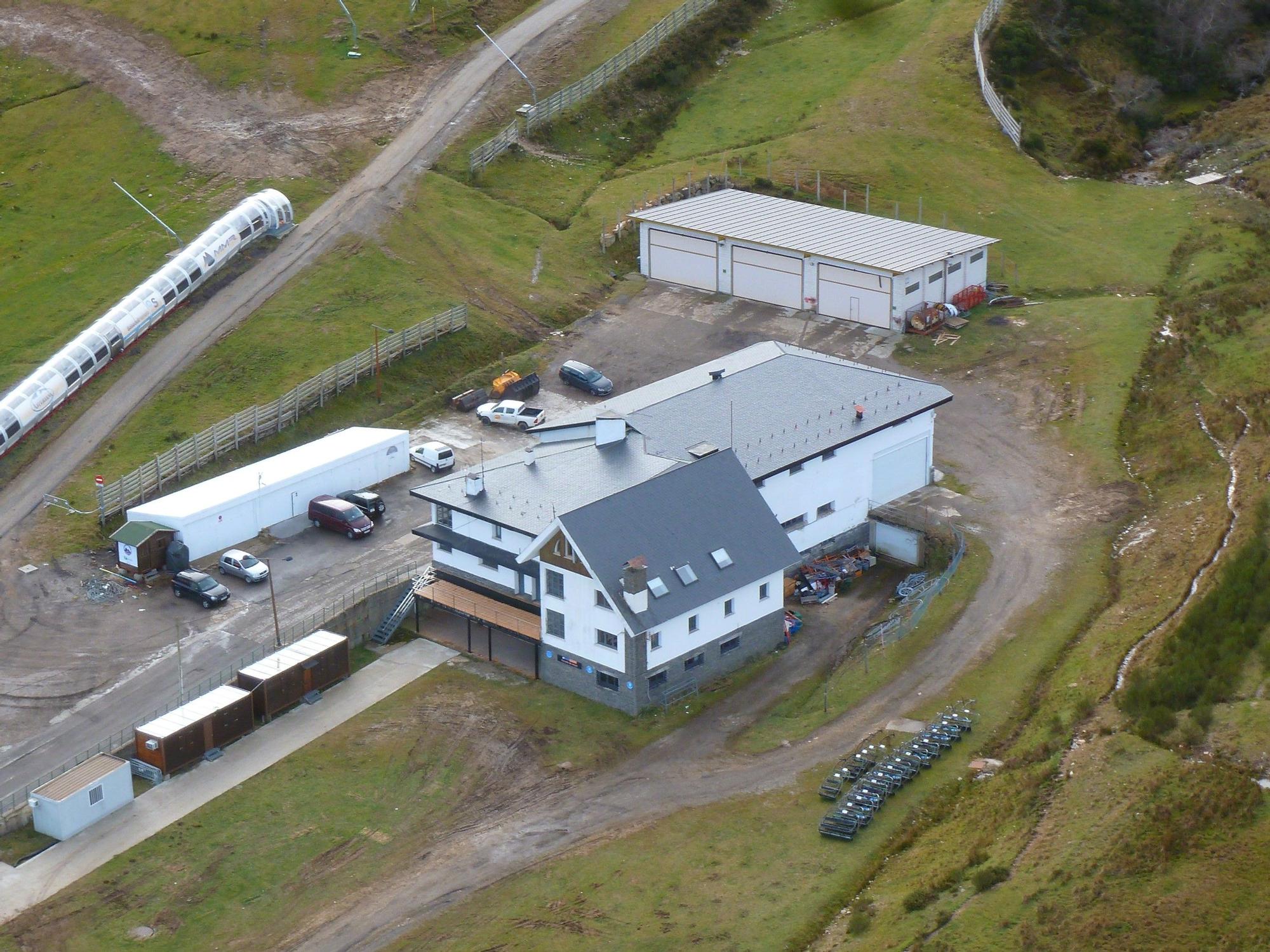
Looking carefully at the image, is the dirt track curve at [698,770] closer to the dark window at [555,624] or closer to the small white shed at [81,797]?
the dark window at [555,624]

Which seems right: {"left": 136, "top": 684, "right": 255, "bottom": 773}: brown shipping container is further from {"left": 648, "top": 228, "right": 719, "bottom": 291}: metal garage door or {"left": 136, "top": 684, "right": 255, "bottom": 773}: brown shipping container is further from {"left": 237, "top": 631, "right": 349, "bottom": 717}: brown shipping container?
{"left": 648, "top": 228, "right": 719, "bottom": 291}: metal garage door

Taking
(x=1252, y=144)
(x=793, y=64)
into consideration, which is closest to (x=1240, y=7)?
(x=1252, y=144)

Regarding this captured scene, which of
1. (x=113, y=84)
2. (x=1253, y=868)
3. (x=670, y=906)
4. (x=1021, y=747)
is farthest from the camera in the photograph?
(x=113, y=84)

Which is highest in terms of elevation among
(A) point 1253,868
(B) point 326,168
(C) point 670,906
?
(B) point 326,168

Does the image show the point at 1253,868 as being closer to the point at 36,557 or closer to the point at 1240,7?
the point at 36,557

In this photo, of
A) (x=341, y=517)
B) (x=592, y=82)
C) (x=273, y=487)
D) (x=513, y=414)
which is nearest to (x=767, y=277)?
(x=513, y=414)

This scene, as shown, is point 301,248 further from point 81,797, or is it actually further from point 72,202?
point 81,797

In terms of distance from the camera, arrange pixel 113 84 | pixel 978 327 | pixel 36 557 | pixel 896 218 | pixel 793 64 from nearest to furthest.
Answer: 1. pixel 36 557
2. pixel 978 327
3. pixel 896 218
4. pixel 113 84
5. pixel 793 64
